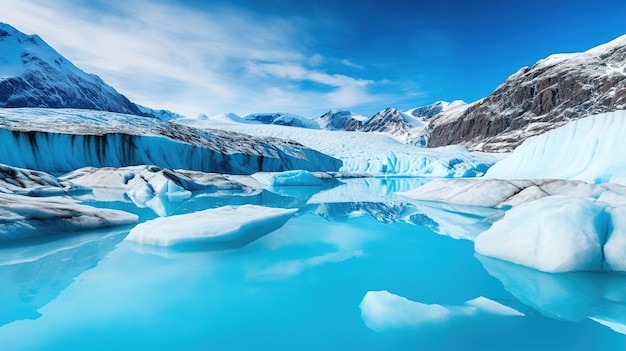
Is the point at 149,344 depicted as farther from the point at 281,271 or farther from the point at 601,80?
the point at 601,80

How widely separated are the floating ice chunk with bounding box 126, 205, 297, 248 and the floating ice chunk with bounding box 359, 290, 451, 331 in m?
2.09

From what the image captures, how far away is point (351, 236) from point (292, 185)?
11943mm

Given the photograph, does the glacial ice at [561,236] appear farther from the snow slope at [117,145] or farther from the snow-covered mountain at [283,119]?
the snow-covered mountain at [283,119]

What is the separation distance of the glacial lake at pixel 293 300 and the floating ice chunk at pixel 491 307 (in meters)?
0.01

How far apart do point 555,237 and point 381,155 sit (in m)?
28.6

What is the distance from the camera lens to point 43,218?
3.97m

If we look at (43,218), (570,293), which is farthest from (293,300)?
(43,218)

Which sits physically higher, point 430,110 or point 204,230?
point 430,110

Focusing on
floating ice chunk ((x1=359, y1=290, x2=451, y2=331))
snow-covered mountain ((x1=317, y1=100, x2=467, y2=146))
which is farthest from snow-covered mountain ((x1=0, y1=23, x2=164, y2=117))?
snow-covered mountain ((x1=317, y1=100, x2=467, y2=146))

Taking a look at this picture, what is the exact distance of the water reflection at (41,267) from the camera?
84.2 inches

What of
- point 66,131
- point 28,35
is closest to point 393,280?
point 66,131

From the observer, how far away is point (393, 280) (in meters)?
2.64

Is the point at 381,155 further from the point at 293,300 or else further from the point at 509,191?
the point at 293,300

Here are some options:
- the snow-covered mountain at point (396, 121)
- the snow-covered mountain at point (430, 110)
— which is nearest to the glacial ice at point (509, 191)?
the snow-covered mountain at point (396, 121)
